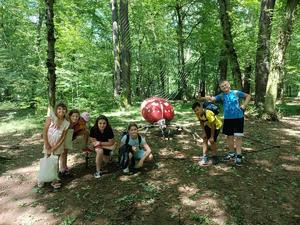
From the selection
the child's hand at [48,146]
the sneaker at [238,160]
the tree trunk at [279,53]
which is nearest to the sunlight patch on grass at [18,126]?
the child's hand at [48,146]

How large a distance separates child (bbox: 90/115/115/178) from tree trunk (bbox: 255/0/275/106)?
7.76 m

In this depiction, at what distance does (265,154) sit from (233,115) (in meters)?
1.50

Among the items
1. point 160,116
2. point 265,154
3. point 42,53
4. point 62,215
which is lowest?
point 62,215

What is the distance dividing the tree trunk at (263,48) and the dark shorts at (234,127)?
6.25m

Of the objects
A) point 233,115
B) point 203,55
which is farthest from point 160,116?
point 203,55

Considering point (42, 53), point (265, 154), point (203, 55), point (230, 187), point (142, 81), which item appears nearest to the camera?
point (230, 187)

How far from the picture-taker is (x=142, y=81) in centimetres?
3628

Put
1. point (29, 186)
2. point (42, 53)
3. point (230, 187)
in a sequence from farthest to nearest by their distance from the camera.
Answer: point (42, 53) < point (29, 186) < point (230, 187)

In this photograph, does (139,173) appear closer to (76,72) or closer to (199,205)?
(199,205)

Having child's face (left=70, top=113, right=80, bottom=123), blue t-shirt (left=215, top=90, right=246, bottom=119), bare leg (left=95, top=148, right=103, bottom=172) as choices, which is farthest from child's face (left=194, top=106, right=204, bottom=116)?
child's face (left=70, top=113, right=80, bottom=123)

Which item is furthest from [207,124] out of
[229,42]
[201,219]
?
[229,42]

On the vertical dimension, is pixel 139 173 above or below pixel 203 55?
below

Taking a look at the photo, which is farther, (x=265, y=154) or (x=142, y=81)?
(x=142, y=81)

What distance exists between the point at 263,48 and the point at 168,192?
908 cm
